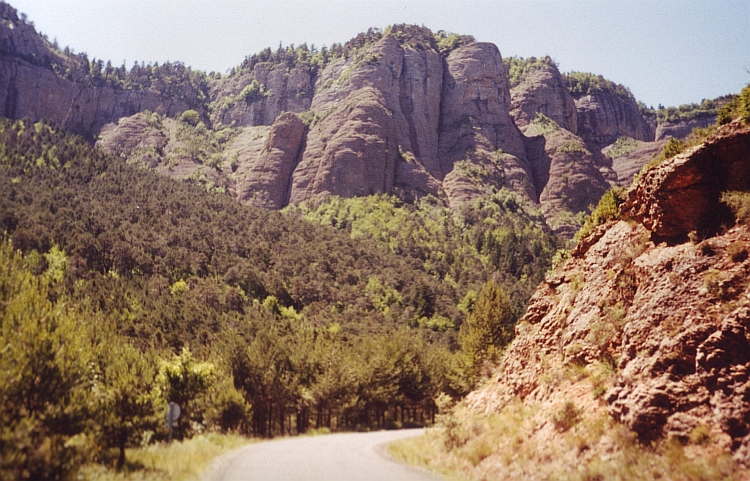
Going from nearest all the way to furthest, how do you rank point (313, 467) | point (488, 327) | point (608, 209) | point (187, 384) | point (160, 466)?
point (160, 466) < point (313, 467) < point (608, 209) < point (187, 384) < point (488, 327)

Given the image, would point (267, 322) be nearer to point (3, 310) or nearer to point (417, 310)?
point (417, 310)

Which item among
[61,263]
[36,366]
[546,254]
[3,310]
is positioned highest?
[546,254]

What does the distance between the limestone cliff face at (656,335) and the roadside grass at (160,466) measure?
Result: 9844mm

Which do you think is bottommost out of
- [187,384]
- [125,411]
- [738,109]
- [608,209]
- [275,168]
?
[187,384]

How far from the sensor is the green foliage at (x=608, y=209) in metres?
22.6

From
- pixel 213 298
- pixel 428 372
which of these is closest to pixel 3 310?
pixel 428 372

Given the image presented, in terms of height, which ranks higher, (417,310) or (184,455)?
(417,310)

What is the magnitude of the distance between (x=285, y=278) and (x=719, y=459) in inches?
3772

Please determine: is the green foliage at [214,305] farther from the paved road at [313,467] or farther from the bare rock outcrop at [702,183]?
the bare rock outcrop at [702,183]

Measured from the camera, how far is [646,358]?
13953 mm

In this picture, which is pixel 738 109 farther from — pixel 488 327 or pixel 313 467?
pixel 488 327

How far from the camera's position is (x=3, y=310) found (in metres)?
21.8

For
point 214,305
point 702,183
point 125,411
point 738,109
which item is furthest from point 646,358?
point 214,305

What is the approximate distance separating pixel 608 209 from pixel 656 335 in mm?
10070
